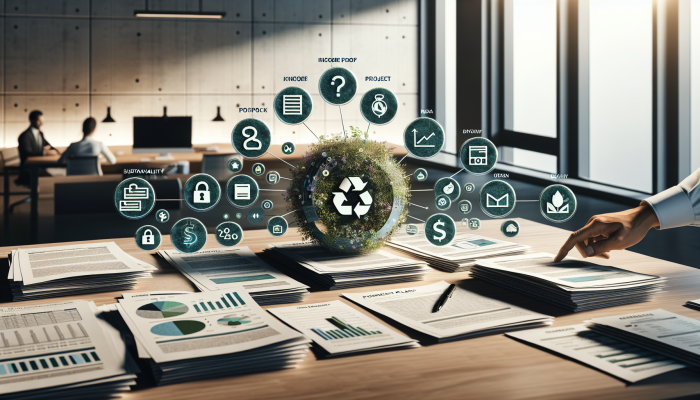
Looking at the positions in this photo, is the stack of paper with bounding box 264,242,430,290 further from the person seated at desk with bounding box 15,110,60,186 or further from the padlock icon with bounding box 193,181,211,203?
the person seated at desk with bounding box 15,110,60,186

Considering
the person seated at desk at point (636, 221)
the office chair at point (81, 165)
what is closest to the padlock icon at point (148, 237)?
the person seated at desk at point (636, 221)

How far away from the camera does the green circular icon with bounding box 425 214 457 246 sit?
1.51 metres

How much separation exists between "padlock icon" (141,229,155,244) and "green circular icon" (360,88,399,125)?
22.7 inches

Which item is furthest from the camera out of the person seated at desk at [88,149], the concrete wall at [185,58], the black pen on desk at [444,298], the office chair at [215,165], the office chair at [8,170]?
the concrete wall at [185,58]

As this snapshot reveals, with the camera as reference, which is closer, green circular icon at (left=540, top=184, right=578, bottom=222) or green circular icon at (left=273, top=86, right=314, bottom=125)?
green circular icon at (left=273, top=86, right=314, bottom=125)

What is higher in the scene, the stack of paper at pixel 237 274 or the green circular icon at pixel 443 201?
the green circular icon at pixel 443 201

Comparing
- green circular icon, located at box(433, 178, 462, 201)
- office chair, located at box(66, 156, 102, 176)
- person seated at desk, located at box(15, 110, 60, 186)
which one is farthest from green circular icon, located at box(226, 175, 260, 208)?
person seated at desk, located at box(15, 110, 60, 186)

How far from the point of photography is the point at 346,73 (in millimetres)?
1438

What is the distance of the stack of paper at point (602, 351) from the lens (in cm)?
88

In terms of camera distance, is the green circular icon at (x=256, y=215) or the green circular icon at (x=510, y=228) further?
the green circular icon at (x=510, y=228)

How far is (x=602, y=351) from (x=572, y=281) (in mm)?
292

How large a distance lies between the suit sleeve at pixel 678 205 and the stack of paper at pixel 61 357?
1167 millimetres

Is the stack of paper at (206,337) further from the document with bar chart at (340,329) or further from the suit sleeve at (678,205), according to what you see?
the suit sleeve at (678,205)

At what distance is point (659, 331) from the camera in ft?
3.24
